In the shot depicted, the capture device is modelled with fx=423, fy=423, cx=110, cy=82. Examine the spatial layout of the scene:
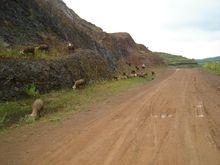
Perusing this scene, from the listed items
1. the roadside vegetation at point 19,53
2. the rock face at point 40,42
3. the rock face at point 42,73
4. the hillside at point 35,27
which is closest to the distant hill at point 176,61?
the rock face at point 40,42

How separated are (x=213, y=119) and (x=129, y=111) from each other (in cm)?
350

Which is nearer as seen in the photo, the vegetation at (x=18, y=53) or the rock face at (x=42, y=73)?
the rock face at (x=42, y=73)

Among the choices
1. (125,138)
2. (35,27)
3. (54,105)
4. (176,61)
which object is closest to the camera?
(125,138)

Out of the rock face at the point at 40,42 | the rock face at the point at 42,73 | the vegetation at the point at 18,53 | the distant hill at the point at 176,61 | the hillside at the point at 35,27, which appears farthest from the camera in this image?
the distant hill at the point at 176,61

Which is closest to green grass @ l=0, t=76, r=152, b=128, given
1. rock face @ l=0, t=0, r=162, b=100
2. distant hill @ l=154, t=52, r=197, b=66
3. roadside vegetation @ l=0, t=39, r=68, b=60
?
rock face @ l=0, t=0, r=162, b=100

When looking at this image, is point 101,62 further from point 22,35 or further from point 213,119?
point 213,119

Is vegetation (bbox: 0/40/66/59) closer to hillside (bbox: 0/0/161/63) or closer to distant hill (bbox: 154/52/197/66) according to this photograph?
hillside (bbox: 0/0/161/63)

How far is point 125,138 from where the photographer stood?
34.9ft

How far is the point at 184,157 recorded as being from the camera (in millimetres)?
8570

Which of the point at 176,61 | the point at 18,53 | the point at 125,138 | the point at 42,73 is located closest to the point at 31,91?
the point at 42,73

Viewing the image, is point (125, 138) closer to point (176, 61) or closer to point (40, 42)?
point (40, 42)

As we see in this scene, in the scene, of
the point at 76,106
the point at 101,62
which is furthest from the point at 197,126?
the point at 101,62

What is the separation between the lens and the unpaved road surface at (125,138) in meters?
8.76

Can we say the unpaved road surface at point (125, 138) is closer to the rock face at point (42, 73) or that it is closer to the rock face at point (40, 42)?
the rock face at point (42, 73)
